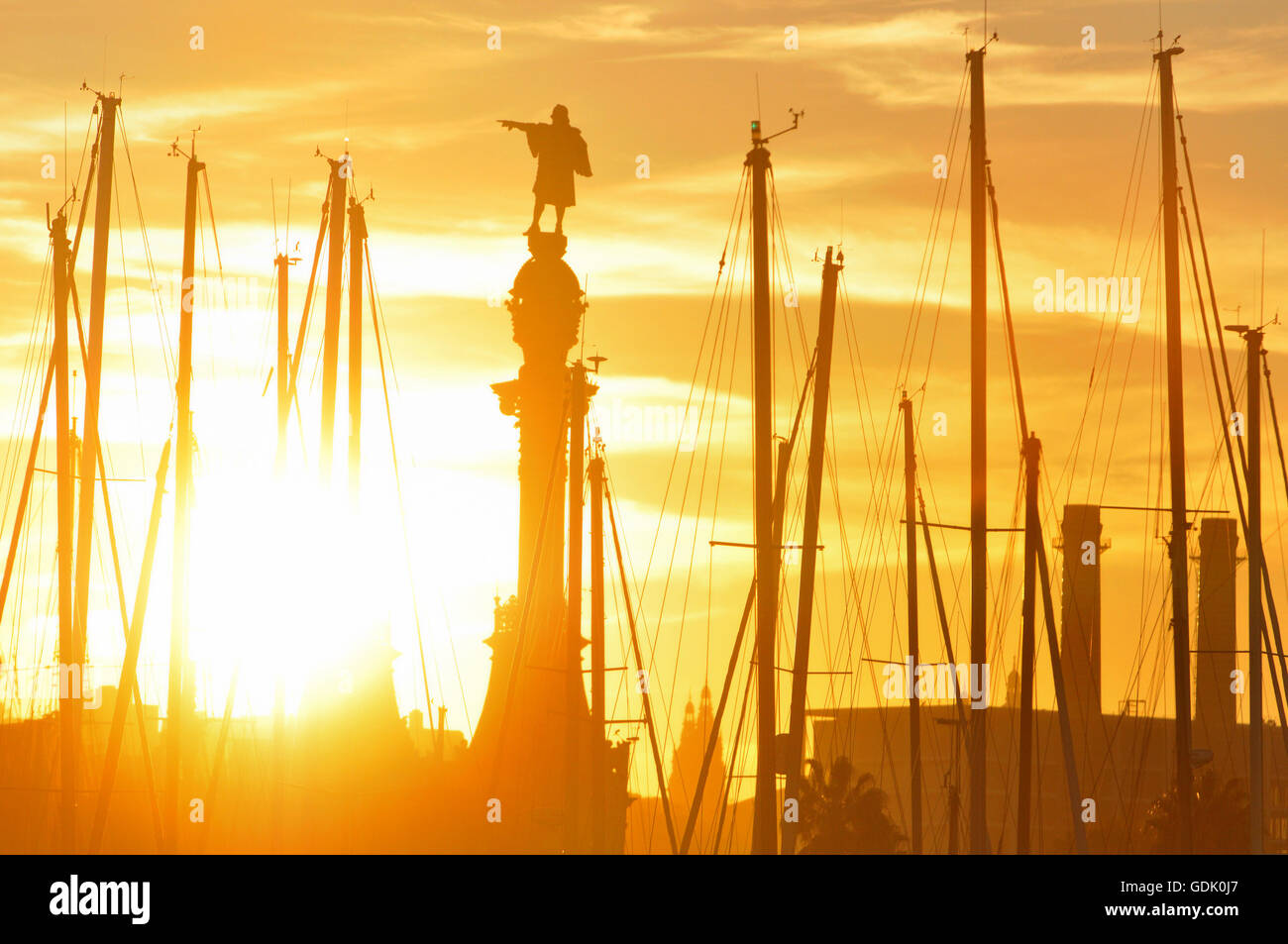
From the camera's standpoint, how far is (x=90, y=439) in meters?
30.9

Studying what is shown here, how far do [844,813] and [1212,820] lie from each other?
11583 mm

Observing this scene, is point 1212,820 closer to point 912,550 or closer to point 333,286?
point 912,550

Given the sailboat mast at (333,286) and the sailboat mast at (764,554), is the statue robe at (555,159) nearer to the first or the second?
the sailboat mast at (333,286)

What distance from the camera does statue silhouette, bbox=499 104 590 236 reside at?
57.0 metres

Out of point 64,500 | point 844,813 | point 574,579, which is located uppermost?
point 64,500

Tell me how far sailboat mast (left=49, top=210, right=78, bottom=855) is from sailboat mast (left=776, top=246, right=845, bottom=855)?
1229 cm

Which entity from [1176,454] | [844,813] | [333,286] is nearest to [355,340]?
[333,286]

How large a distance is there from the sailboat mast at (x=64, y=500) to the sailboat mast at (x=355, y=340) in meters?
5.26

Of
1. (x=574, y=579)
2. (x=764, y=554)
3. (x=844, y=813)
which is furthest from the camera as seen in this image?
(x=844, y=813)

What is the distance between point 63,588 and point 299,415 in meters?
7.21

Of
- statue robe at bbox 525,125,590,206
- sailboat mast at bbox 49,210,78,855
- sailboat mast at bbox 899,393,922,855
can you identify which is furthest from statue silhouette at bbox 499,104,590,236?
sailboat mast at bbox 49,210,78,855


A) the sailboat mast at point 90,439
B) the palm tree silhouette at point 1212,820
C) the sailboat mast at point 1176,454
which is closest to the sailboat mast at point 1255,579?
the sailboat mast at point 1176,454
